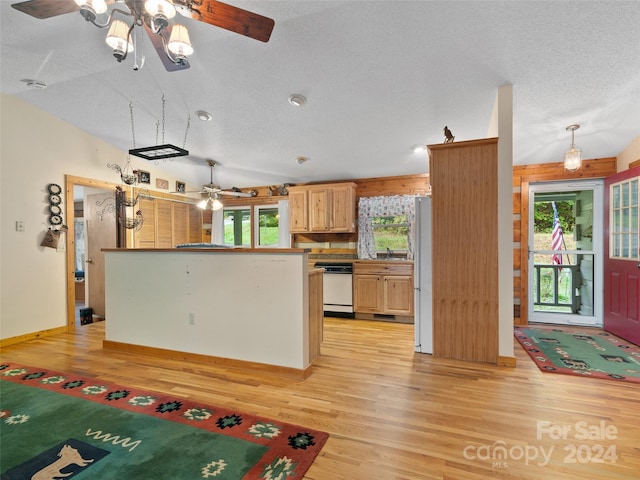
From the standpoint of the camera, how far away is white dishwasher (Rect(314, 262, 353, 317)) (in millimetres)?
4998

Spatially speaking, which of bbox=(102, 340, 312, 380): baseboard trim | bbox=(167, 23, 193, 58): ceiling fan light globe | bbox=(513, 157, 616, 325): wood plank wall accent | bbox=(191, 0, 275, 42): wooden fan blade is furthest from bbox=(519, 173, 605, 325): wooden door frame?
bbox=(167, 23, 193, 58): ceiling fan light globe

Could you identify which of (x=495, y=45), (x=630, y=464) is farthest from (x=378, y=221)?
(x=630, y=464)

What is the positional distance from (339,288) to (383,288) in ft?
2.30

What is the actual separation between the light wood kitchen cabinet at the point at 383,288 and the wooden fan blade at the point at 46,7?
162 inches

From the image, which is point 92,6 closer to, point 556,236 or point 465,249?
point 465,249

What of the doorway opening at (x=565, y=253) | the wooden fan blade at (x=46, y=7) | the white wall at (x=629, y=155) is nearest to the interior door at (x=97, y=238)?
the wooden fan blade at (x=46, y=7)

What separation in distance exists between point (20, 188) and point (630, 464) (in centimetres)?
603

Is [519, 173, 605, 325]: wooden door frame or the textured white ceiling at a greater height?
the textured white ceiling

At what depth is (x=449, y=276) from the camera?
3188 millimetres

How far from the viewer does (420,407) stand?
2.25 meters

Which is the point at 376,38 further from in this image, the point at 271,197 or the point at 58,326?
the point at 58,326

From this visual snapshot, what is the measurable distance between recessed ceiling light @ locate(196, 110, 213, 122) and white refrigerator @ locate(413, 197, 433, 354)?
276 cm

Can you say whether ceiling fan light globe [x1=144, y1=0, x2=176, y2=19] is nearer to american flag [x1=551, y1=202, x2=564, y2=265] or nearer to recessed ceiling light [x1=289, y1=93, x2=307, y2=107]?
recessed ceiling light [x1=289, y1=93, x2=307, y2=107]

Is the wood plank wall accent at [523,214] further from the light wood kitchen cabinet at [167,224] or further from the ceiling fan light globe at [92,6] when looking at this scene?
the light wood kitchen cabinet at [167,224]
